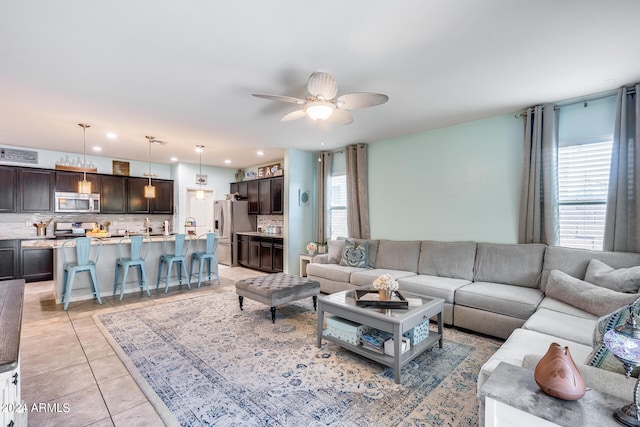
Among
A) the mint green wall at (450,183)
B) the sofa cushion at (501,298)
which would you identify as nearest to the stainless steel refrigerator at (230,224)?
the mint green wall at (450,183)

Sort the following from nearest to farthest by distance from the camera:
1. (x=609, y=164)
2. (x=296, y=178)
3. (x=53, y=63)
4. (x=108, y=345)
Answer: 1. (x=53, y=63)
2. (x=108, y=345)
3. (x=609, y=164)
4. (x=296, y=178)

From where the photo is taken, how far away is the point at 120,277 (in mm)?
4715

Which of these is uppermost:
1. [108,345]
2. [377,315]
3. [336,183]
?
[336,183]

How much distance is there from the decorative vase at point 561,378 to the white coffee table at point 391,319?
3.91 feet

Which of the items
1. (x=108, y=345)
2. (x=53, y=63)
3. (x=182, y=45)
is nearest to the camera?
(x=182, y=45)

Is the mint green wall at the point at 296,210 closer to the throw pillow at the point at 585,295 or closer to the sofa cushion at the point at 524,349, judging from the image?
the throw pillow at the point at 585,295

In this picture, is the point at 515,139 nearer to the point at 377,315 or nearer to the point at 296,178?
the point at 377,315

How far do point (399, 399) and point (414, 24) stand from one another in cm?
263

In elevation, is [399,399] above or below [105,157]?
below

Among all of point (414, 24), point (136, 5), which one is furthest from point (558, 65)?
point (136, 5)

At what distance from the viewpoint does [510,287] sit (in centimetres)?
328

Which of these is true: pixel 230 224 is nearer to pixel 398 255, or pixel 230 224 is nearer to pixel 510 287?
pixel 398 255

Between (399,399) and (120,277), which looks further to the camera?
(120,277)

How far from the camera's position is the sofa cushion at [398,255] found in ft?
14.3
